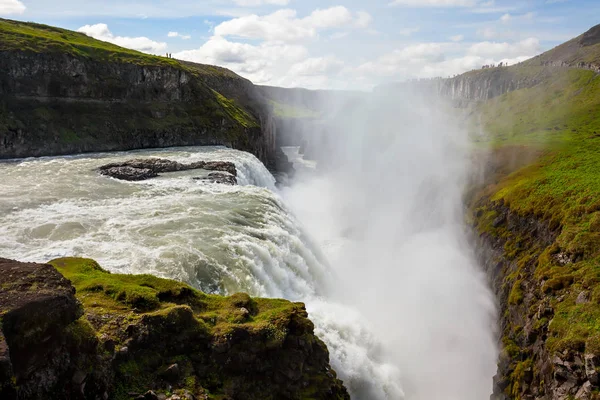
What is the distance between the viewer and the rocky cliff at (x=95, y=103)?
201ft

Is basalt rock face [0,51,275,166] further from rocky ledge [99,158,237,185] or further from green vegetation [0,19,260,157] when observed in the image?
rocky ledge [99,158,237,185]

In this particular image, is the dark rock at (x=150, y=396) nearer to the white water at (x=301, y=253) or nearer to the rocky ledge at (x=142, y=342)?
the rocky ledge at (x=142, y=342)

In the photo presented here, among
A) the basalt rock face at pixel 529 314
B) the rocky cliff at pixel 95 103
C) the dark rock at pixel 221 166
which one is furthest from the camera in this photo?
the rocky cliff at pixel 95 103

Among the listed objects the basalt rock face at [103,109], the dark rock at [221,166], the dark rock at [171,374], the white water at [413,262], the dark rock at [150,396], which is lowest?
the white water at [413,262]

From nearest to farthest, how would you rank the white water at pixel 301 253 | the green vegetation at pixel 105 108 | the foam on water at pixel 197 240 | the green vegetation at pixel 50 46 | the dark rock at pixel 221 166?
the foam on water at pixel 197 240 → the white water at pixel 301 253 → the dark rock at pixel 221 166 → the green vegetation at pixel 105 108 → the green vegetation at pixel 50 46

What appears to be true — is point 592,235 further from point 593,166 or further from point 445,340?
point 593,166

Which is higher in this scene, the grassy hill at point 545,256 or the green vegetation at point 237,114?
the green vegetation at point 237,114

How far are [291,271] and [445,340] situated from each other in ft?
54.5

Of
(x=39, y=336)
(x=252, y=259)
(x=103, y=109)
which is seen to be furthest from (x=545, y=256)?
(x=103, y=109)

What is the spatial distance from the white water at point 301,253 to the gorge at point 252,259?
8.1 inches

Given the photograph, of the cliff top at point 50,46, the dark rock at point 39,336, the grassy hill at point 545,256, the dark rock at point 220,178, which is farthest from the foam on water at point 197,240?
the cliff top at point 50,46

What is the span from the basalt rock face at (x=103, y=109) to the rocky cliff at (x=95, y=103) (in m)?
0.13

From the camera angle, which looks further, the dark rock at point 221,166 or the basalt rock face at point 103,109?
the basalt rock face at point 103,109

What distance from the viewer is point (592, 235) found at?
2709 centimetres
